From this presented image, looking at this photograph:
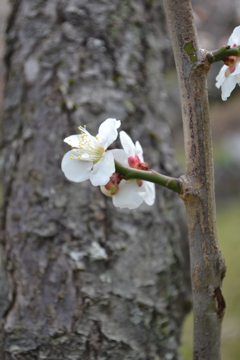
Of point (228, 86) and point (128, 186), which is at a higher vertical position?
point (228, 86)

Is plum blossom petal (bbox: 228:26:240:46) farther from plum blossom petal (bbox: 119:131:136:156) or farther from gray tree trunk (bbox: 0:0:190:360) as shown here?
gray tree trunk (bbox: 0:0:190:360)

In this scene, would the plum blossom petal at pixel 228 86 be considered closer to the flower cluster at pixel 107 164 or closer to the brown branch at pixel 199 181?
the brown branch at pixel 199 181

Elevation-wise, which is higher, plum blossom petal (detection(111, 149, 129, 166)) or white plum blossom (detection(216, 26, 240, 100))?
white plum blossom (detection(216, 26, 240, 100))

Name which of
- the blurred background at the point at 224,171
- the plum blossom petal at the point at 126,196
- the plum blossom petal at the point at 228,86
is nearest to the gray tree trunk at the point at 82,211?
the blurred background at the point at 224,171

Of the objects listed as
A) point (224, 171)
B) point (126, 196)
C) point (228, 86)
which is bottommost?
point (126, 196)

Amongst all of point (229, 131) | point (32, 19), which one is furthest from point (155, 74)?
point (229, 131)

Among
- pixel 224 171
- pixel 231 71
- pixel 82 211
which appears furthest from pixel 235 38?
pixel 224 171

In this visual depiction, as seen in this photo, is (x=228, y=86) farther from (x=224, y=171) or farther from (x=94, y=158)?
(x=224, y=171)

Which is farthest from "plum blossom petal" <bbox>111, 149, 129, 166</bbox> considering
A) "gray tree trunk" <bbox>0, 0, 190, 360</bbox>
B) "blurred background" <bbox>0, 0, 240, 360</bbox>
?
"blurred background" <bbox>0, 0, 240, 360</bbox>

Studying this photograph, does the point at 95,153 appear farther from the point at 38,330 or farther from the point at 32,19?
the point at 32,19
